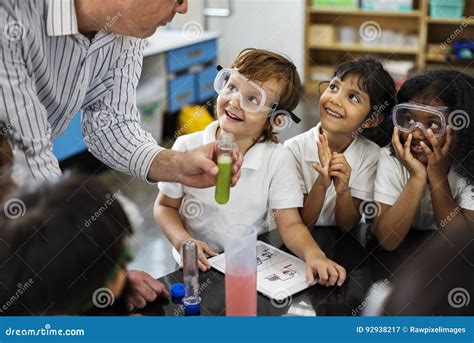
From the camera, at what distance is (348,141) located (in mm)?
1569

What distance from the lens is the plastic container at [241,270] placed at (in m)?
1.12

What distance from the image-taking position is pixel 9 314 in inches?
51.7

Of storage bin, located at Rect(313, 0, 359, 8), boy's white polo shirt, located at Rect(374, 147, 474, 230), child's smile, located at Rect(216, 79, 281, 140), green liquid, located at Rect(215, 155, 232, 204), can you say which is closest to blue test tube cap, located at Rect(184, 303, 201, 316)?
green liquid, located at Rect(215, 155, 232, 204)

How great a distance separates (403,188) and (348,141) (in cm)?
18

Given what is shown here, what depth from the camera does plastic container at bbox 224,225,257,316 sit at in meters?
1.12

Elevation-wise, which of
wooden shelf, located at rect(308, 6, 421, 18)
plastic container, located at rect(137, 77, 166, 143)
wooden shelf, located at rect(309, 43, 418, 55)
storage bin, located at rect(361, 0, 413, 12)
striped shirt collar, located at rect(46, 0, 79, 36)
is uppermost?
striped shirt collar, located at rect(46, 0, 79, 36)

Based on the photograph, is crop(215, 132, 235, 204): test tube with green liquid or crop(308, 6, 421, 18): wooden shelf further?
crop(308, 6, 421, 18): wooden shelf

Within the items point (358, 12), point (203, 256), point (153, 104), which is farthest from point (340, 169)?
point (358, 12)

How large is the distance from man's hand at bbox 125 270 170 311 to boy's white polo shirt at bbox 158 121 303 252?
0.35 m

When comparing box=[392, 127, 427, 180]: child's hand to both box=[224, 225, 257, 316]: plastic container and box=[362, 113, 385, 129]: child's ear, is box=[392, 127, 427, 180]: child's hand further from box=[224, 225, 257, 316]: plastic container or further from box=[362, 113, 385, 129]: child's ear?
box=[224, 225, 257, 316]: plastic container

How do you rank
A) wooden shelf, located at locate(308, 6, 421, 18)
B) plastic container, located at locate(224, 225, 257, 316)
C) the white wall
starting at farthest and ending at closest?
1. wooden shelf, located at locate(308, 6, 421, 18)
2. the white wall
3. plastic container, located at locate(224, 225, 257, 316)

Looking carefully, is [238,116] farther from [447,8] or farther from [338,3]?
[338,3]

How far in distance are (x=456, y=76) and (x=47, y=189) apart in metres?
0.97
